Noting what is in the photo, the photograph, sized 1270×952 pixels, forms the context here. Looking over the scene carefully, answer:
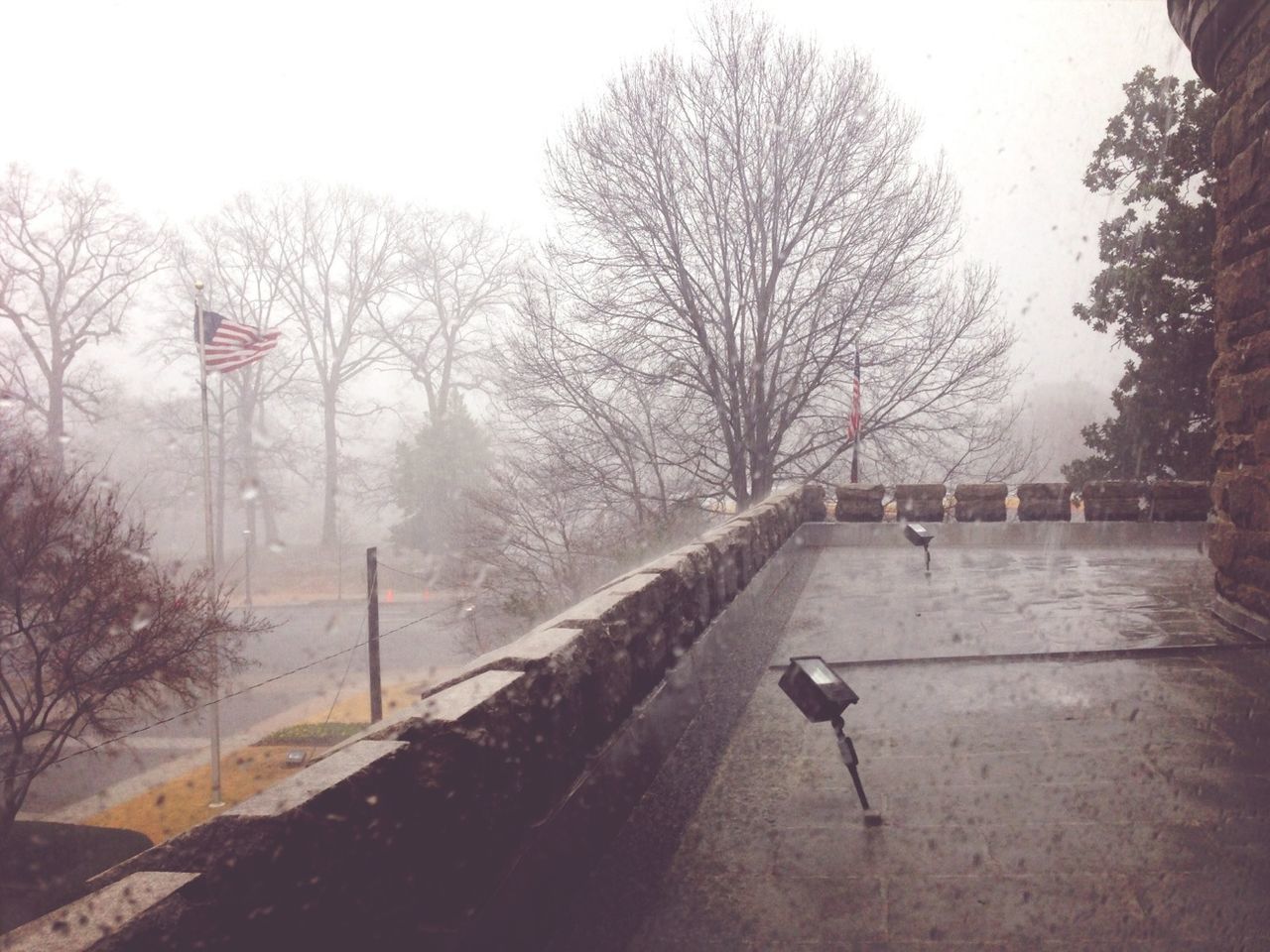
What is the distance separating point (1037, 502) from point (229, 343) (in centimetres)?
1241

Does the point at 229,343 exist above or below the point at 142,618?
above

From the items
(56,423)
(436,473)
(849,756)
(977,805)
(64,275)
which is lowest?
(977,805)

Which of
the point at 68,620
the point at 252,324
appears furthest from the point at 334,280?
the point at 68,620

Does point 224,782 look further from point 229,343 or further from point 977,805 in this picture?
point 977,805

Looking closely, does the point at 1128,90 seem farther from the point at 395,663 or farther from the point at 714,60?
the point at 395,663

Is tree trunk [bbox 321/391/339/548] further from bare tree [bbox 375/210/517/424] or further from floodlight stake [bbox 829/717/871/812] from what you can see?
floodlight stake [bbox 829/717/871/812]

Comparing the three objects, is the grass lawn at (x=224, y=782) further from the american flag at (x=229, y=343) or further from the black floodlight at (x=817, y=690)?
the black floodlight at (x=817, y=690)

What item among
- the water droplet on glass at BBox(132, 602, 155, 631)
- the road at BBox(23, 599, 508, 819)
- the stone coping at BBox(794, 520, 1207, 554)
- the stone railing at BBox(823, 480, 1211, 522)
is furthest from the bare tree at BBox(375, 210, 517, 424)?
the stone coping at BBox(794, 520, 1207, 554)

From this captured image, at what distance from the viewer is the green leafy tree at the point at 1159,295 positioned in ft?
58.7

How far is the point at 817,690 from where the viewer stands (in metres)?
2.82

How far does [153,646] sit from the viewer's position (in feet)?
45.1

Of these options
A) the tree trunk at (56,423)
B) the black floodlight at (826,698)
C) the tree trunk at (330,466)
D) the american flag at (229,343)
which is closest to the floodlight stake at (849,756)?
the black floodlight at (826,698)

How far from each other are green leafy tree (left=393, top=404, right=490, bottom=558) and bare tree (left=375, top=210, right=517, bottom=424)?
82cm

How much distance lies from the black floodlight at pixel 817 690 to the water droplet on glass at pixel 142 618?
13.8 meters
